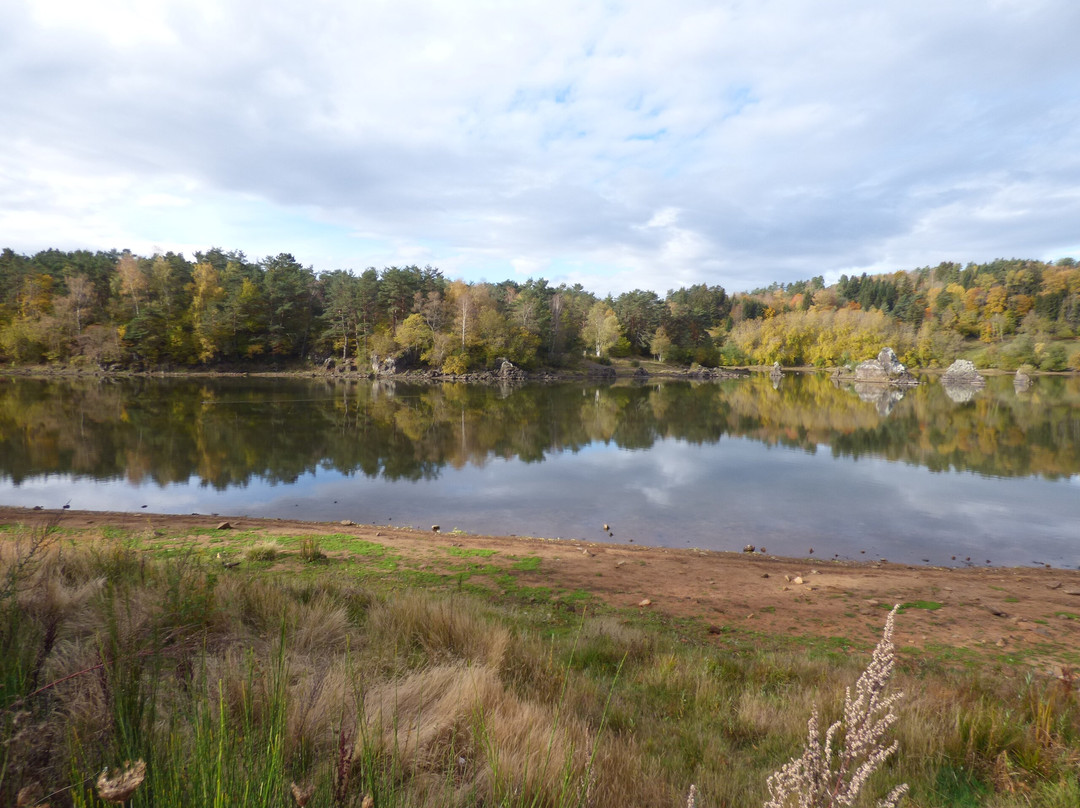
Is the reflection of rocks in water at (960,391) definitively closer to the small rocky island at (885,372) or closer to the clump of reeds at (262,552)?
the small rocky island at (885,372)

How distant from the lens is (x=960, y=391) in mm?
54094

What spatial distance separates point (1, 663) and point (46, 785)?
716 millimetres

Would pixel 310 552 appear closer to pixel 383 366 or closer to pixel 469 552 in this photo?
pixel 469 552

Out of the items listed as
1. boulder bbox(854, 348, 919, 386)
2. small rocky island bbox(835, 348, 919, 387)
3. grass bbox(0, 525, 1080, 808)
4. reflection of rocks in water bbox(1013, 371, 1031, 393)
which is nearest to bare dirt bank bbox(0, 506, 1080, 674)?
grass bbox(0, 525, 1080, 808)

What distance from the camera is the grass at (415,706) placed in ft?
6.26

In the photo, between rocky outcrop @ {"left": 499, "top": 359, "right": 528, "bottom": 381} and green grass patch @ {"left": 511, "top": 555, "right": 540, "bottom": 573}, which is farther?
rocky outcrop @ {"left": 499, "top": 359, "right": 528, "bottom": 381}

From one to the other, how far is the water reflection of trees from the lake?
0.16 meters

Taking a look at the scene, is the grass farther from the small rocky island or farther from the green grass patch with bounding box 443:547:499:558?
the small rocky island

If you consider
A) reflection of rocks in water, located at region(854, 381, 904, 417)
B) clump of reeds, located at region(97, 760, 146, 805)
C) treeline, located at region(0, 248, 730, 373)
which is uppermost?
treeline, located at region(0, 248, 730, 373)

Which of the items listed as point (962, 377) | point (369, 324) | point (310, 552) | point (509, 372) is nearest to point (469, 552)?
point (310, 552)

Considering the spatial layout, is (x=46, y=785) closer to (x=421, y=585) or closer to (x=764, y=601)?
(x=421, y=585)

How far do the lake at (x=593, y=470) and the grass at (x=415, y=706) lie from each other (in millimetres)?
7836

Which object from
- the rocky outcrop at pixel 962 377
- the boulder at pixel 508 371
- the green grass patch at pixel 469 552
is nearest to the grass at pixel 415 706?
the green grass patch at pixel 469 552

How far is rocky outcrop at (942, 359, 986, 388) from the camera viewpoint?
61.1 metres
